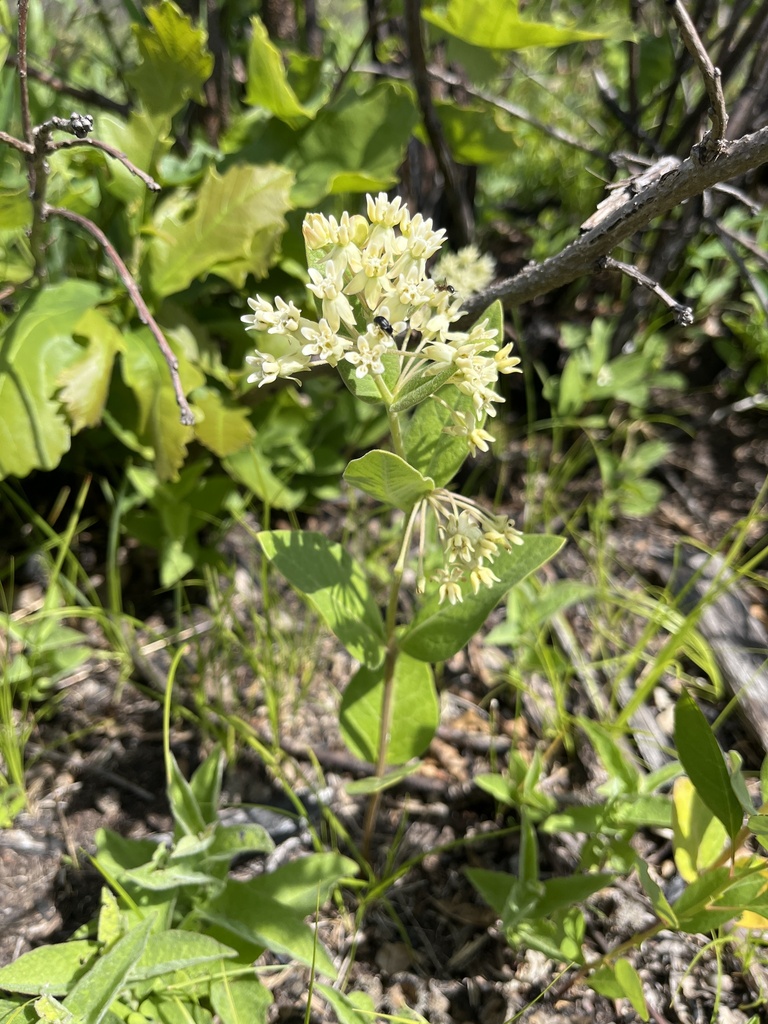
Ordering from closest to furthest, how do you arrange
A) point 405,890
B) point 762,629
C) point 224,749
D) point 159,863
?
point 159,863 → point 405,890 → point 224,749 → point 762,629

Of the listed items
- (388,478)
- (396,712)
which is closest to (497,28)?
(388,478)

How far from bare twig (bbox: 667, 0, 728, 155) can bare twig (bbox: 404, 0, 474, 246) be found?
0.88m

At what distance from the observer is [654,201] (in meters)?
1.13

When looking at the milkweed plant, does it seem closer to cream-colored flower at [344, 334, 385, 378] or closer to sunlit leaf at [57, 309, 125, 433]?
cream-colored flower at [344, 334, 385, 378]

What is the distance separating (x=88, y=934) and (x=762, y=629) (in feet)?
6.05

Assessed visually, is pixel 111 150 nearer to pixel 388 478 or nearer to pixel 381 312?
pixel 381 312

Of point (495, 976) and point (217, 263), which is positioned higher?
point (217, 263)

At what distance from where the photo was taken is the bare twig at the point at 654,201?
107 cm

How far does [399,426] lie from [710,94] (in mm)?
671

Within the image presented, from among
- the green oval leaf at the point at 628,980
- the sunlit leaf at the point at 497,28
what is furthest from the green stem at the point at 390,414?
the sunlit leaf at the point at 497,28

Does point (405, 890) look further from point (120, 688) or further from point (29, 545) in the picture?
point (29, 545)

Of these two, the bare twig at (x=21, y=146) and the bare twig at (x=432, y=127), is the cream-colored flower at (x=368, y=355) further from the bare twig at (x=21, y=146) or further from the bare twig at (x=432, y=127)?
the bare twig at (x=432, y=127)

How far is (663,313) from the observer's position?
2.46 metres

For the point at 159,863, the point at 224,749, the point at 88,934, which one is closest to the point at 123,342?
the point at 224,749
